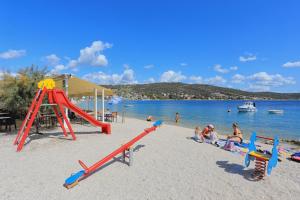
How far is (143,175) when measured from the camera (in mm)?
4656

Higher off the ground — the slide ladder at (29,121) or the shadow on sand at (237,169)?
the slide ladder at (29,121)

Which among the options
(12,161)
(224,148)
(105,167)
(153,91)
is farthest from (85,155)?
(153,91)

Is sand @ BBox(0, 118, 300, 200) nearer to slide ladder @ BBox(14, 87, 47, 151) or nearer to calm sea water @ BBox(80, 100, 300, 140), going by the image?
slide ladder @ BBox(14, 87, 47, 151)

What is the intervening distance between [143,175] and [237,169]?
2374 mm

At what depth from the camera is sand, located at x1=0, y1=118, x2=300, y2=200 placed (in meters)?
3.80

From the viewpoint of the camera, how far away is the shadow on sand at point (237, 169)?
472 cm

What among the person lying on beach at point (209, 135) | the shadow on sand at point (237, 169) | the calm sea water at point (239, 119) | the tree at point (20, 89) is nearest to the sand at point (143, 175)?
the shadow on sand at point (237, 169)

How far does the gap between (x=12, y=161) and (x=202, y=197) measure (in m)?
4.80

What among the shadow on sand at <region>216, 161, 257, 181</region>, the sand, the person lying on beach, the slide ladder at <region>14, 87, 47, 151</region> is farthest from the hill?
the shadow on sand at <region>216, 161, 257, 181</region>

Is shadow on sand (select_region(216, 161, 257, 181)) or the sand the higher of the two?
the sand

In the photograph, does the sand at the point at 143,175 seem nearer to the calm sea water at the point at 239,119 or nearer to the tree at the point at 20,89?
the tree at the point at 20,89

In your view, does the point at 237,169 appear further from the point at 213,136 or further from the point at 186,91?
the point at 186,91

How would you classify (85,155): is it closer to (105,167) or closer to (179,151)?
(105,167)

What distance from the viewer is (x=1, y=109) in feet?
37.7
